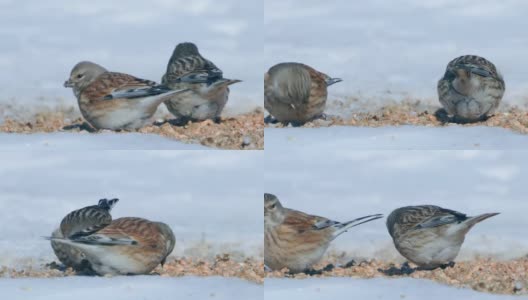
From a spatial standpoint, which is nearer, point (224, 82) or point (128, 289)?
point (128, 289)

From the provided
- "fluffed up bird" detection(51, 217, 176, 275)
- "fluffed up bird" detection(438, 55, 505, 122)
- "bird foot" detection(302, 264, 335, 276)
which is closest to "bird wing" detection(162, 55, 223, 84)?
"fluffed up bird" detection(51, 217, 176, 275)

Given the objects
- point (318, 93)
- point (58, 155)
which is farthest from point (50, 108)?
point (318, 93)

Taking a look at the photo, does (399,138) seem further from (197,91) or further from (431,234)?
(197,91)

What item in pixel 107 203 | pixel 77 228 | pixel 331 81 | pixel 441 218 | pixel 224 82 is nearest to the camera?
pixel 77 228

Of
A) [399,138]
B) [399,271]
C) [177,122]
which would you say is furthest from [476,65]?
[177,122]

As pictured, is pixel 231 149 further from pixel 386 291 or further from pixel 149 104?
pixel 386 291

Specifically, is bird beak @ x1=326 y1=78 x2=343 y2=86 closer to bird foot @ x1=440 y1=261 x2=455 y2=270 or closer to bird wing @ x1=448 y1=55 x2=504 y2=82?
bird wing @ x1=448 y1=55 x2=504 y2=82
